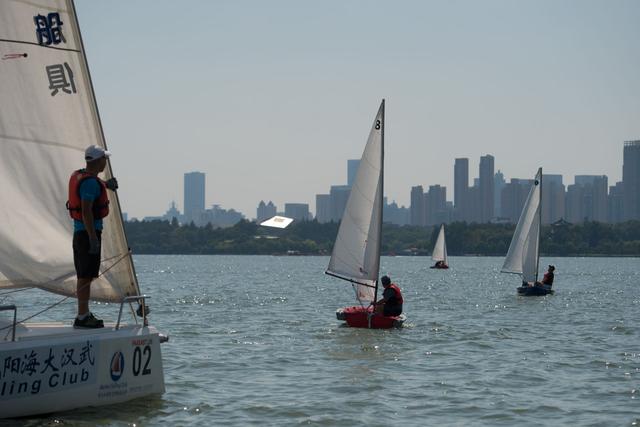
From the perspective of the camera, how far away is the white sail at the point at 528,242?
172 feet

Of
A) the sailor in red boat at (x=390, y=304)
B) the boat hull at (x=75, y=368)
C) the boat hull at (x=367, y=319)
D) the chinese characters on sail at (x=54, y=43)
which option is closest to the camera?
the boat hull at (x=75, y=368)

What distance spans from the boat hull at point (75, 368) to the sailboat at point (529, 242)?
130 ft

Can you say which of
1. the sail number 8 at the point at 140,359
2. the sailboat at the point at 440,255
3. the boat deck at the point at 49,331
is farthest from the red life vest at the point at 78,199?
the sailboat at the point at 440,255

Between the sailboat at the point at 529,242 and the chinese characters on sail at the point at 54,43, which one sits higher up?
the chinese characters on sail at the point at 54,43

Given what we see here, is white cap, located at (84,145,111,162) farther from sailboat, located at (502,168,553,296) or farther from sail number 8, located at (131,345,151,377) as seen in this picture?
sailboat, located at (502,168,553,296)

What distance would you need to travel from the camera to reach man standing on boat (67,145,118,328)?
12.3 m

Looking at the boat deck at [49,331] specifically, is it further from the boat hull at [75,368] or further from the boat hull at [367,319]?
the boat hull at [367,319]

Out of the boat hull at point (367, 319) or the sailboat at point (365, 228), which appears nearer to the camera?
the boat hull at point (367, 319)

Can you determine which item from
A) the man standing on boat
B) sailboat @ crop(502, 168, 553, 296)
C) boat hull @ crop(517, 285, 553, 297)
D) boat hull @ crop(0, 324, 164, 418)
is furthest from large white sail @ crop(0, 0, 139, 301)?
sailboat @ crop(502, 168, 553, 296)

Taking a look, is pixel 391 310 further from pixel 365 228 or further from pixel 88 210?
pixel 88 210

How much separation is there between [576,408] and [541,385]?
2.38 m

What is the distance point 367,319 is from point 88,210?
16.9 meters

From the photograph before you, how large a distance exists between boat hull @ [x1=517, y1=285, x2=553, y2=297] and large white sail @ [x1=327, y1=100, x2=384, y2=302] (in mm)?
19533

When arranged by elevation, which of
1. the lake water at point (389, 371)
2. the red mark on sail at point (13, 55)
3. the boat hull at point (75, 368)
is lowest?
the lake water at point (389, 371)
